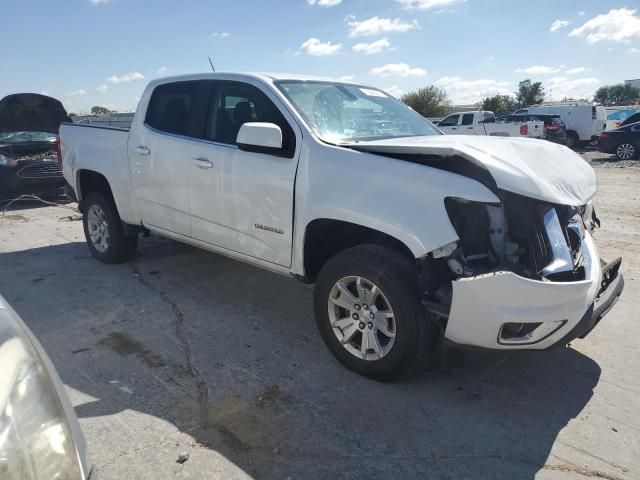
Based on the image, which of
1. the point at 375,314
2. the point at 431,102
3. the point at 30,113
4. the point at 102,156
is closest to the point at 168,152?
the point at 102,156

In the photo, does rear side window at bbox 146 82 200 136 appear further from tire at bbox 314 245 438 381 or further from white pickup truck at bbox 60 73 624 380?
tire at bbox 314 245 438 381

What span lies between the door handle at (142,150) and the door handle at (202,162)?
2.42 ft

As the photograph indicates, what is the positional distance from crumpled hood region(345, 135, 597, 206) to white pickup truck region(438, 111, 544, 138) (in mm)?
16105

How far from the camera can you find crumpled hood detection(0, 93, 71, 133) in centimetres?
1108

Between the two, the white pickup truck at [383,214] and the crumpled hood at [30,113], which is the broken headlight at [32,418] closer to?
the white pickup truck at [383,214]

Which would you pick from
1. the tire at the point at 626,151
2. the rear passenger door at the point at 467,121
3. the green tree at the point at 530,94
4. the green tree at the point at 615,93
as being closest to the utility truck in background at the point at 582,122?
the rear passenger door at the point at 467,121

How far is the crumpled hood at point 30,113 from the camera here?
11.1m

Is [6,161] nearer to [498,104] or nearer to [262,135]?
[262,135]

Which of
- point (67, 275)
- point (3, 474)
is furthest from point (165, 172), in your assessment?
point (3, 474)

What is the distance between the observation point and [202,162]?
4.27 meters

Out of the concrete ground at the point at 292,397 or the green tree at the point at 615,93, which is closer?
the concrete ground at the point at 292,397

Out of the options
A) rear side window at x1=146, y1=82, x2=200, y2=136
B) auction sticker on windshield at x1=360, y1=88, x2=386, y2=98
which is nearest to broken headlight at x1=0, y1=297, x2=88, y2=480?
rear side window at x1=146, y1=82, x2=200, y2=136

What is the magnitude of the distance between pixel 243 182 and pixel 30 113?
31.3 feet

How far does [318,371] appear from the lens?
3.52 m
